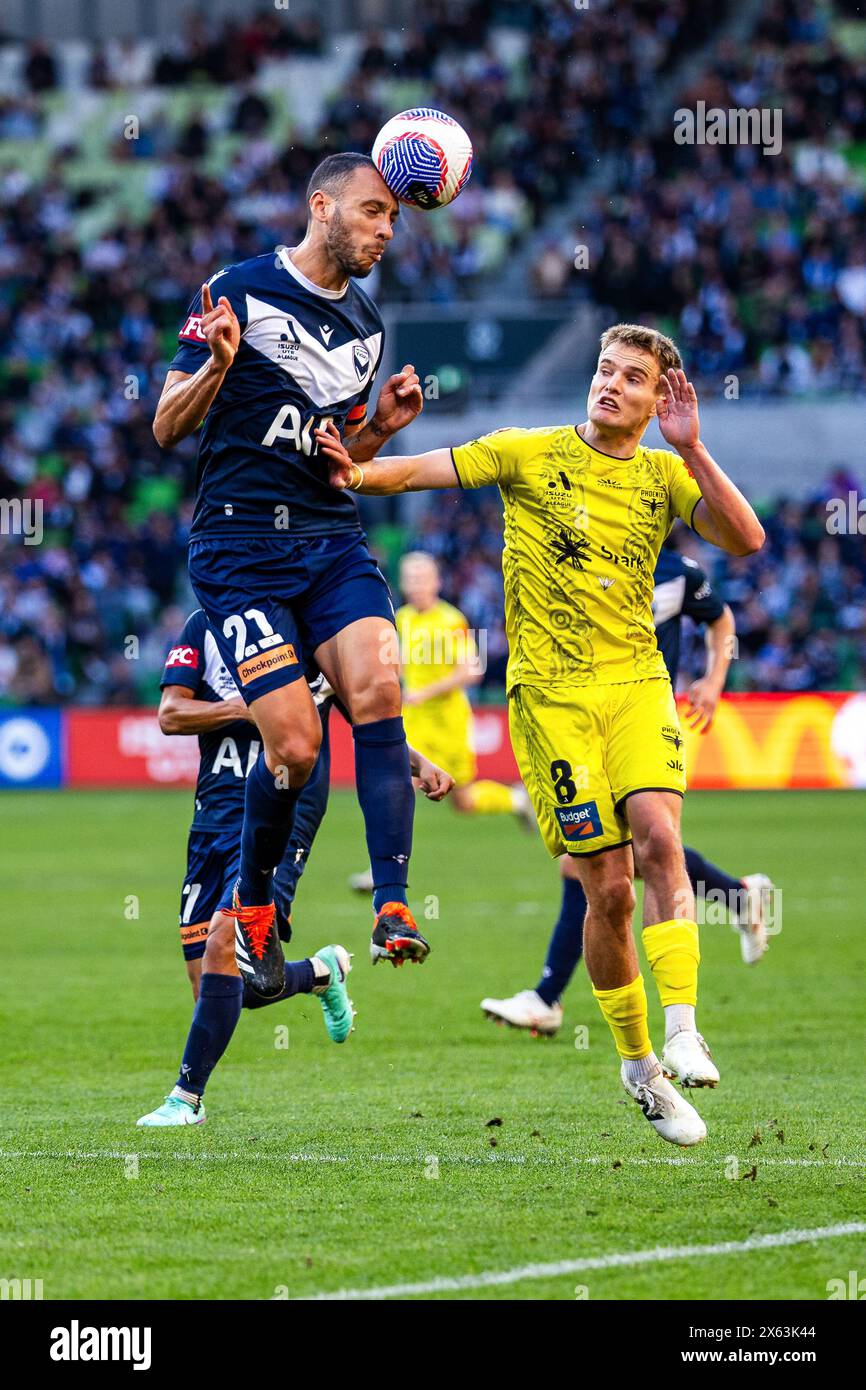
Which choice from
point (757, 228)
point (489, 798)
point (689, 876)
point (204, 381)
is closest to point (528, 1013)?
point (689, 876)

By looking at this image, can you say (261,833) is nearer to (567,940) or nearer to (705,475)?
(705,475)

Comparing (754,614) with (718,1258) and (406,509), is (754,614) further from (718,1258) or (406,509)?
(718,1258)

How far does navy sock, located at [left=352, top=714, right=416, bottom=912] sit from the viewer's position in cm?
627

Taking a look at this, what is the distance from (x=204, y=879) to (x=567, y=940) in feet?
6.90

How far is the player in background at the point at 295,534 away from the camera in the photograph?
20.4 feet

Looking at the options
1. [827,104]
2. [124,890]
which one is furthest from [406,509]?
[124,890]

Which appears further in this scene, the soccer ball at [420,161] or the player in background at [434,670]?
the player in background at [434,670]

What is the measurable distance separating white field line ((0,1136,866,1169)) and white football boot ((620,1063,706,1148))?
0.12 meters

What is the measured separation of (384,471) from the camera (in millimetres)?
6246

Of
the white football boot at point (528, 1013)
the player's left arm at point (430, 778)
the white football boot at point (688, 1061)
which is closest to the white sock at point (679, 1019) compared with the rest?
the white football boot at point (688, 1061)
